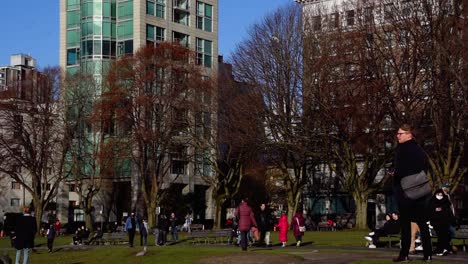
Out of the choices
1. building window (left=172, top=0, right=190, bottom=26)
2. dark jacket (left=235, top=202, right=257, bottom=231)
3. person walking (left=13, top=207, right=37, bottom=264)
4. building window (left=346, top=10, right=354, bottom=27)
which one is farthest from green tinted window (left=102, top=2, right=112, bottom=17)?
person walking (left=13, top=207, right=37, bottom=264)

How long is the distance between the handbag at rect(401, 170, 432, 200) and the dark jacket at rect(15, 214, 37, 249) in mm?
15837

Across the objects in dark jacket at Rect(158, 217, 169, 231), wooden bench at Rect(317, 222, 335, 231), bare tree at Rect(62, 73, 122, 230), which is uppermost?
bare tree at Rect(62, 73, 122, 230)

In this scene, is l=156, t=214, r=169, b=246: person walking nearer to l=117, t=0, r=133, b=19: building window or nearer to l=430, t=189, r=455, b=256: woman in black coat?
l=430, t=189, r=455, b=256: woman in black coat

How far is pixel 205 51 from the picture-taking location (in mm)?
103000

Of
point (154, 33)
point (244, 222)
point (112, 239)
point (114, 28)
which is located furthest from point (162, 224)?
point (114, 28)

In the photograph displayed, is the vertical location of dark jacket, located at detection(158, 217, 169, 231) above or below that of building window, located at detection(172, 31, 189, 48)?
below

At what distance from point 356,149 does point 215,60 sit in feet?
148

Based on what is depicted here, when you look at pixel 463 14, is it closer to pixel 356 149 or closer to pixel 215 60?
pixel 356 149

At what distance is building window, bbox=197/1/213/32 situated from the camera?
104 metres

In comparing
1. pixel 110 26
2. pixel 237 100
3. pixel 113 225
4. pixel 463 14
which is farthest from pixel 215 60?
pixel 463 14

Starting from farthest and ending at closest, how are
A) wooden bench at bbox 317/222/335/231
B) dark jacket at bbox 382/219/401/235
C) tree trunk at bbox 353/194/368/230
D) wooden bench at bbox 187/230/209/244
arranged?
wooden bench at bbox 317/222/335/231
tree trunk at bbox 353/194/368/230
wooden bench at bbox 187/230/209/244
dark jacket at bbox 382/219/401/235

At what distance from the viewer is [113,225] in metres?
90.4

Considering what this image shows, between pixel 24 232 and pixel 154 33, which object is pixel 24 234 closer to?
pixel 24 232

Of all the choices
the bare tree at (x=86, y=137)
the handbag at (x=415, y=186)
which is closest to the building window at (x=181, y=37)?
the bare tree at (x=86, y=137)
